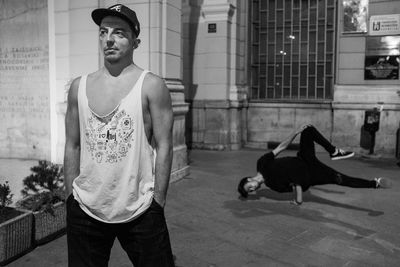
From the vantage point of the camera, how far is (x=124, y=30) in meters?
2.73

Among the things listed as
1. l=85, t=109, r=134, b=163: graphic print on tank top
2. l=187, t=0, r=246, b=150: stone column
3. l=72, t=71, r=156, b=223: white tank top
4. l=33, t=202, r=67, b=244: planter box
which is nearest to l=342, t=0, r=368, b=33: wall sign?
l=187, t=0, r=246, b=150: stone column

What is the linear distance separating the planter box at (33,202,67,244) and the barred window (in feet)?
32.3

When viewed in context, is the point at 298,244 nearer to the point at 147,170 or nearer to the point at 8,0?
the point at 147,170

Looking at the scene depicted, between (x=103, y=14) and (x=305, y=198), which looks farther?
(x=305, y=198)

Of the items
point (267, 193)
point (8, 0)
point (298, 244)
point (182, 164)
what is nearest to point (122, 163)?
point (298, 244)

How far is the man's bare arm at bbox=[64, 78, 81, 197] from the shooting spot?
2850 millimetres

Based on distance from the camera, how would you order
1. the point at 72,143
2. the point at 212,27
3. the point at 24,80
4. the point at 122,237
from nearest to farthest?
the point at 122,237
the point at 72,143
the point at 24,80
the point at 212,27

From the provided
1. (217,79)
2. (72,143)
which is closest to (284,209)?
(72,143)

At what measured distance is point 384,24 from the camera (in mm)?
12070

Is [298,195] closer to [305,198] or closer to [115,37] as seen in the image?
[305,198]

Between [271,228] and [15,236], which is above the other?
[15,236]

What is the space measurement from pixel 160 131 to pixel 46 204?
294 centimetres

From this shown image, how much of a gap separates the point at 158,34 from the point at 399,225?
16.2 feet

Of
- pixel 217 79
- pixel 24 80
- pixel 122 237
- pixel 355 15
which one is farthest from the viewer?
pixel 217 79
